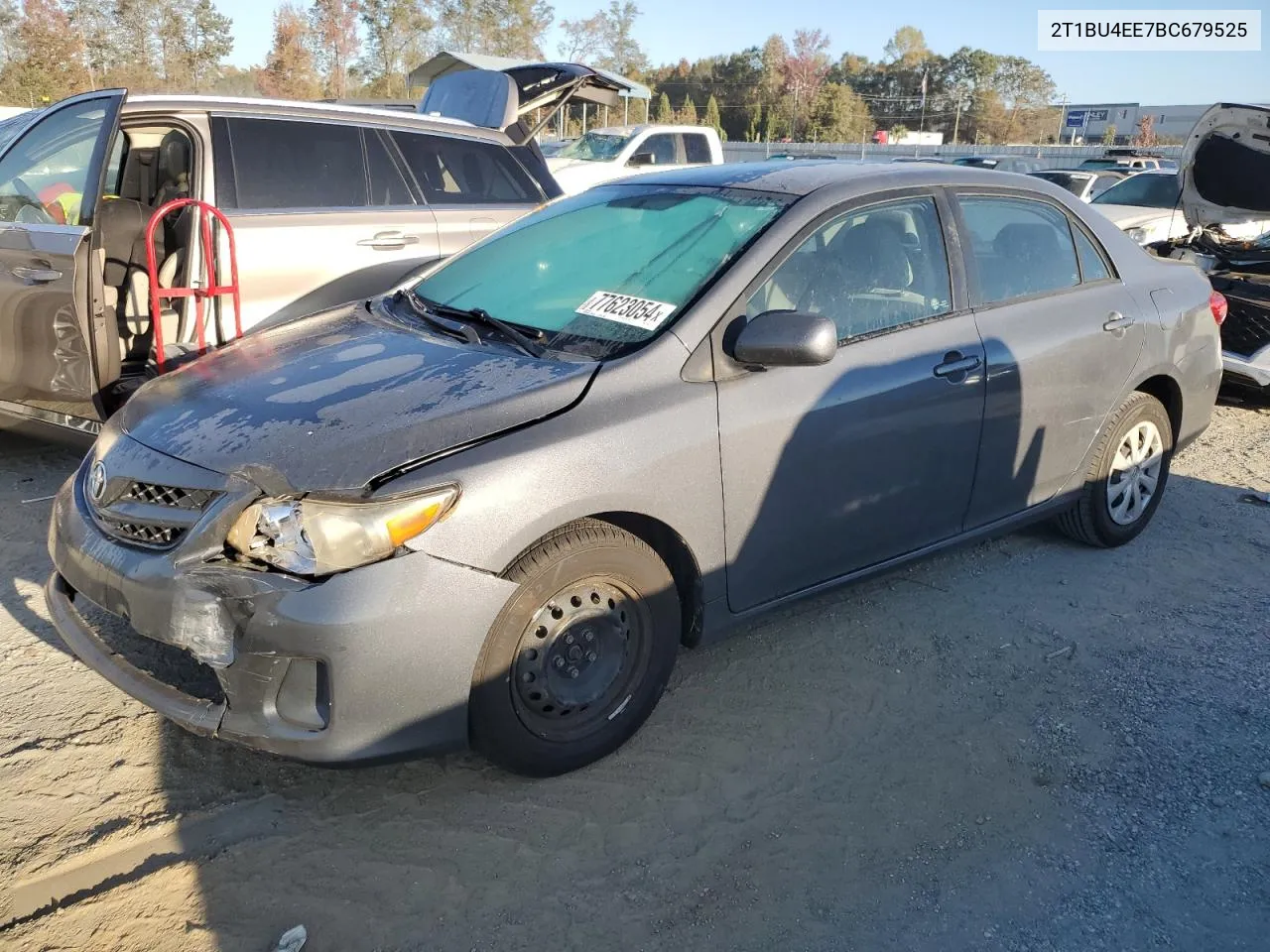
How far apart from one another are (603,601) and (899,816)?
3.46 feet

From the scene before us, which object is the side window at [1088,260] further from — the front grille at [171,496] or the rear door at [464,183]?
the front grille at [171,496]

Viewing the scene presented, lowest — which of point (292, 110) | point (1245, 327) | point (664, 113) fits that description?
point (1245, 327)

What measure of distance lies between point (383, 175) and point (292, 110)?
598 millimetres

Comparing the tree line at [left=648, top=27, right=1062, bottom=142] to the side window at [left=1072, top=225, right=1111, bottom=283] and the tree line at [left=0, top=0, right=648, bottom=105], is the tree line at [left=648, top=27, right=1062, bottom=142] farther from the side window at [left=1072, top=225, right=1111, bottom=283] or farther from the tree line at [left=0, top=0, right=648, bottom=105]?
the side window at [left=1072, top=225, right=1111, bottom=283]

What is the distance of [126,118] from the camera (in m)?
4.72

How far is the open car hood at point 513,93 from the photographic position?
6805mm

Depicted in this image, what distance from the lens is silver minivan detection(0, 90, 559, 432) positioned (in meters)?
4.40

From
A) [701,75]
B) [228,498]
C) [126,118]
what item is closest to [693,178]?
[228,498]

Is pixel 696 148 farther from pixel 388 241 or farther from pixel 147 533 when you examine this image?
pixel 147 533

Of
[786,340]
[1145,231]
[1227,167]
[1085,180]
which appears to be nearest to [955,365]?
[786,340]

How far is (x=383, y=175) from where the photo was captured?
5.75m

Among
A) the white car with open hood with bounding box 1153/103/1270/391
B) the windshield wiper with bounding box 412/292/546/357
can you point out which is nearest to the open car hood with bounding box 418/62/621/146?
the windshield wiper with bounding box 412/292/546/357

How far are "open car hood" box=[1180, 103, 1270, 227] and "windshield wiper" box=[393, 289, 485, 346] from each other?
660 cm

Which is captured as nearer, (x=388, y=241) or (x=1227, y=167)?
(x=388, y=241)
